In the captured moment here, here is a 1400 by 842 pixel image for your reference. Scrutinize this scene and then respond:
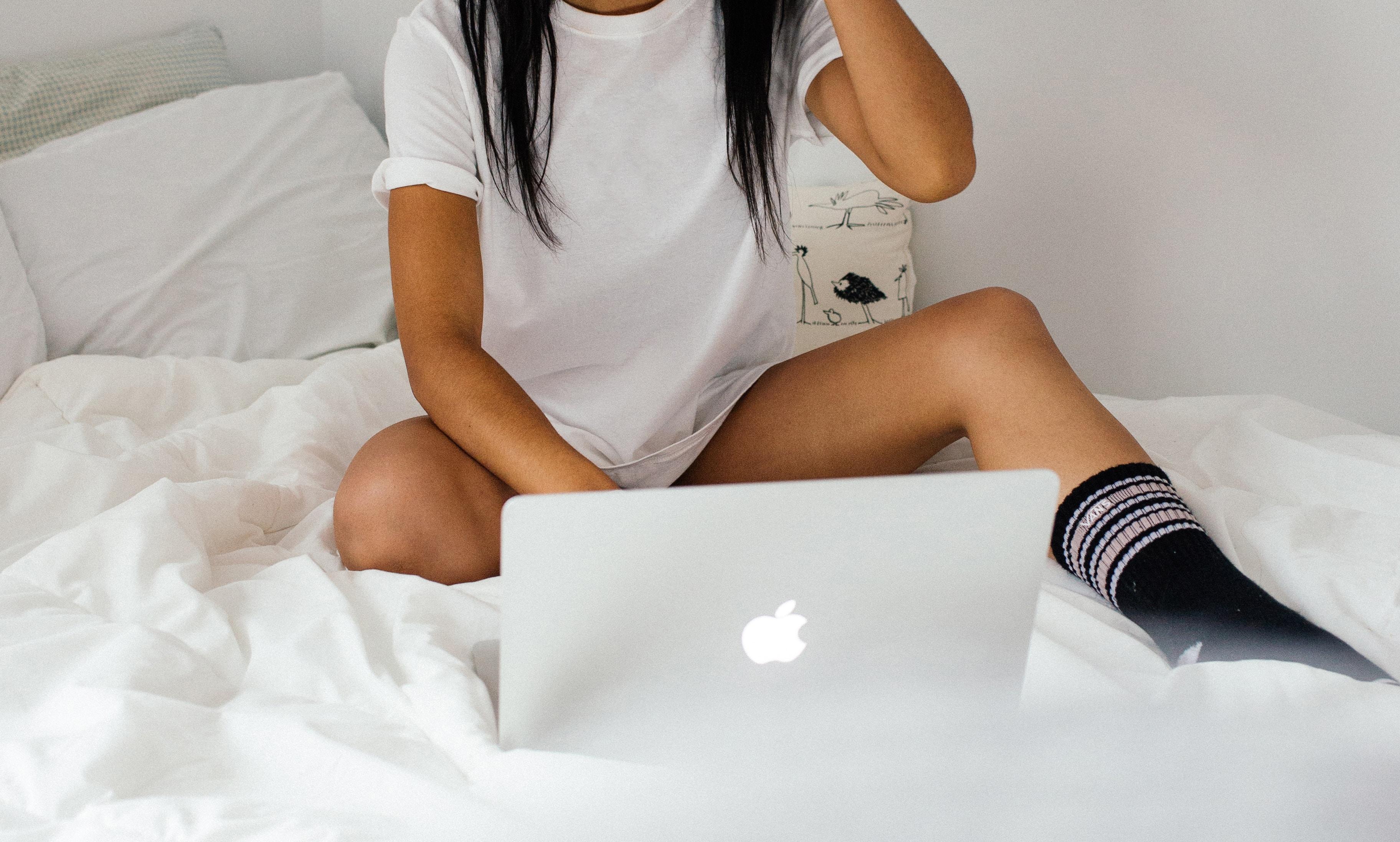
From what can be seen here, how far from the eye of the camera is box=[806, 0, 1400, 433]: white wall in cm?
128

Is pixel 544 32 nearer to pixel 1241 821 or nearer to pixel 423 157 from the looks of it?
pixel 423 157

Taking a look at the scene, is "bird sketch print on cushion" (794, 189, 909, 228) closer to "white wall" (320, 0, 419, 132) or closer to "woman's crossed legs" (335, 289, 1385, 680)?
"woman's crossed legs" (335, 289, 1385, 680)

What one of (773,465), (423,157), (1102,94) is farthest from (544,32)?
(1102,94)

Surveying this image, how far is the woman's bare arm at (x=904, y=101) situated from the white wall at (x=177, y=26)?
4.41 feet

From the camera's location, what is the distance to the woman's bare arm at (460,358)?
0.82 metres

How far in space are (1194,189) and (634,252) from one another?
810mm

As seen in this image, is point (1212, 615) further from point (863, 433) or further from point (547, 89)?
point (547, 89)

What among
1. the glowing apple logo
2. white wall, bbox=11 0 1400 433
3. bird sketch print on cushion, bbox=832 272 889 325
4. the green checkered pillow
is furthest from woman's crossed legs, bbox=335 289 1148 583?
the green checkered pillow

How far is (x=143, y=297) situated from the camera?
146cm

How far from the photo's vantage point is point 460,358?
887mm

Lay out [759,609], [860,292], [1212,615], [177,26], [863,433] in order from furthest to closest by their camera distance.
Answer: [177,26] → [860,292] → [863,433] → [1212,615] → [759,609]

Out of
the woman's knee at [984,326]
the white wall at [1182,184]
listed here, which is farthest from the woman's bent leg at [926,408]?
the white wall at [1182,184]

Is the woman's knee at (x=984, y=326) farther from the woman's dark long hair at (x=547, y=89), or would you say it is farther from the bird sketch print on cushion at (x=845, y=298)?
the bird sketch print on cushion at (x=845, y=298)

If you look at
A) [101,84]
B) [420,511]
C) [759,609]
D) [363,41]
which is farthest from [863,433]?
[363,41]
